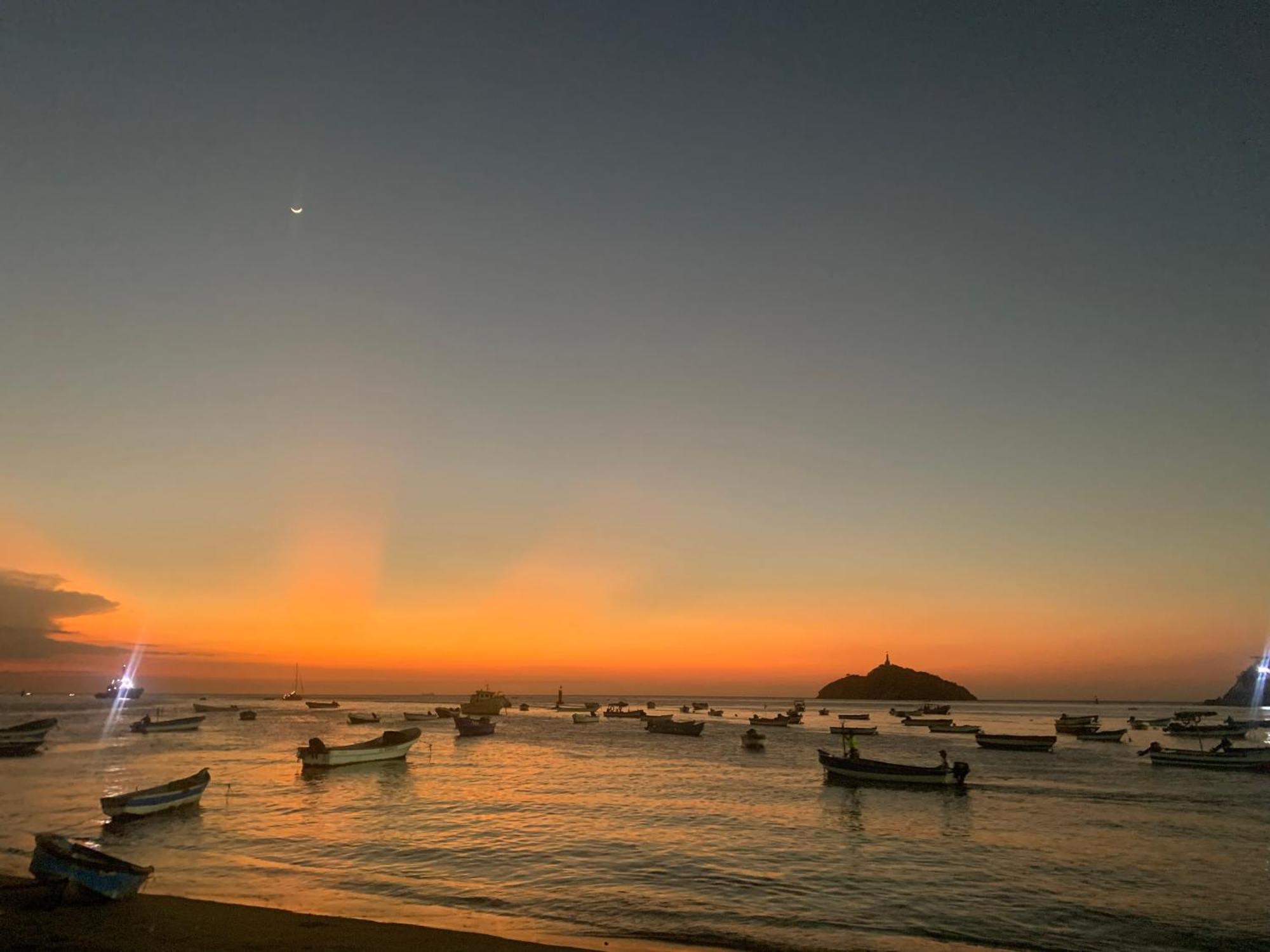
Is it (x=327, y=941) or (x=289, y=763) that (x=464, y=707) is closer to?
(x=289, y=763)

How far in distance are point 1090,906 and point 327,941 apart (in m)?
19.7

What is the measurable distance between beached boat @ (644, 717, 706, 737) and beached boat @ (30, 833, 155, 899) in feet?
247

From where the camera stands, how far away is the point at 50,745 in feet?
219

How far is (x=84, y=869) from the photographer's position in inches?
640

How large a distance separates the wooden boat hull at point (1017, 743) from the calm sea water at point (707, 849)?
1724 cm

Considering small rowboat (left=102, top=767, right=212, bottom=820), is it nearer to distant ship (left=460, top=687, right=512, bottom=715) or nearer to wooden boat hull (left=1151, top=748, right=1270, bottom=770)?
wooden boat hull (left=1151, top=748, right=1270, bottom=770)

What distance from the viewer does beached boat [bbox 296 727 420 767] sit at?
46781mm

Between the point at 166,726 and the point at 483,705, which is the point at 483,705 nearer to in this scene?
the point at 483,705

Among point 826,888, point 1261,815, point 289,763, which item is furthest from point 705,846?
point 289,763

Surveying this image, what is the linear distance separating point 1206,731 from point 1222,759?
158 feet

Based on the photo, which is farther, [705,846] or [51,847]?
[705,846]

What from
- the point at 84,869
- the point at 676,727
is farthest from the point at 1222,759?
the point at 84,869

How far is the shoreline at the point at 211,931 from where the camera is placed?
46.8 ft

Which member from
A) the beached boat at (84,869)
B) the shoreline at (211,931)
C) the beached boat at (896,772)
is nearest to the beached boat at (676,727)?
the beached boat at (896,772)
